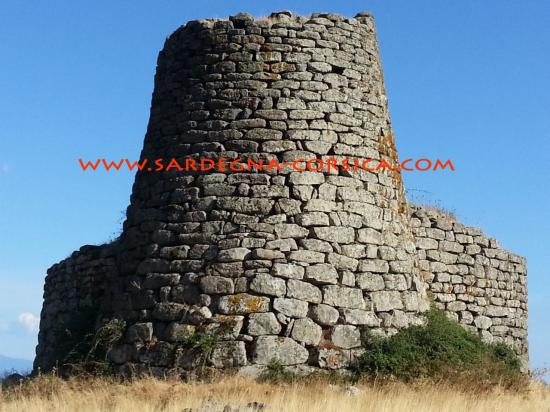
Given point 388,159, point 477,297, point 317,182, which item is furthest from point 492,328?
point 317,182

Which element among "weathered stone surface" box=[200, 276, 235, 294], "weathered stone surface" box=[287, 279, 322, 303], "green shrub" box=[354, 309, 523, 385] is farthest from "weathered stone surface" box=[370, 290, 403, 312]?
"weathered stone surface" box=[200, 276, 235, 294]

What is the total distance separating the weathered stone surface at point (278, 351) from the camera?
9078mm

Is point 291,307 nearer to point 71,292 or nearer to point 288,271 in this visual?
point 288,271

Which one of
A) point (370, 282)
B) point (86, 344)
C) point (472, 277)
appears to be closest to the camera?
point (370, 282)

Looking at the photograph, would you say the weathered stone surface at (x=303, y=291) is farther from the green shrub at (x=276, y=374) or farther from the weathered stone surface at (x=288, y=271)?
the green shrub at (x=276, y=374)

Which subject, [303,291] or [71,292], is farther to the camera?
[71,292]

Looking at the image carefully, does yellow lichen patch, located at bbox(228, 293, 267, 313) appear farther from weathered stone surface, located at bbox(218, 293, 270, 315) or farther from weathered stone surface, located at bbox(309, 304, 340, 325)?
weathered stone surface, located at bbox(309, 304, 340, 325)

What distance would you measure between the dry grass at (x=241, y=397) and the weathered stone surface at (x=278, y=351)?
1.04 feet

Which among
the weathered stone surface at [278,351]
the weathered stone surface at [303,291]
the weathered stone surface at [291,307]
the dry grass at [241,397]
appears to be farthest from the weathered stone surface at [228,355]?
the weathered stone surface at [303,291]

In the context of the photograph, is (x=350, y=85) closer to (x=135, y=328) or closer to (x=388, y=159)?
(x=388, y=159)

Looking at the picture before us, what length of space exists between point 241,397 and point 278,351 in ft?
3.16

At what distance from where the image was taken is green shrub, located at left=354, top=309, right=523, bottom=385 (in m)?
9.39

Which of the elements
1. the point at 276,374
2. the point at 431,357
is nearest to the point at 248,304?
the point at 276,374

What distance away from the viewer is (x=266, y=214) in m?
9.73
